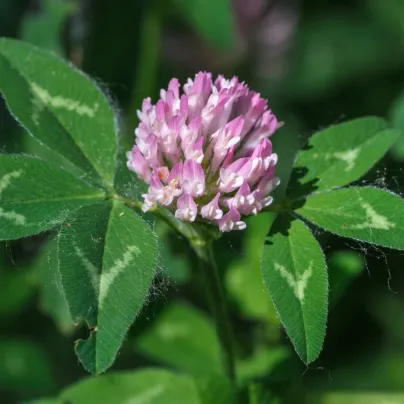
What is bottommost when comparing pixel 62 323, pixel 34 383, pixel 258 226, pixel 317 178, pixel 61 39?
pixel 34 383

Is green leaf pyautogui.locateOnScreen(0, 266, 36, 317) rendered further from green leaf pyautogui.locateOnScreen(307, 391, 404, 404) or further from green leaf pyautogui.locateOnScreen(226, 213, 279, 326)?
green leaf pyautogui.locateOnScreen(307, 391, 404, 404)

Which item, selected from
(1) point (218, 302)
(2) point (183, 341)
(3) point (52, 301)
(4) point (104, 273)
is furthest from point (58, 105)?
(2) point (183, 341)

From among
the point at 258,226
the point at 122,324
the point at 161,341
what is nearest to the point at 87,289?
the point at 122,324

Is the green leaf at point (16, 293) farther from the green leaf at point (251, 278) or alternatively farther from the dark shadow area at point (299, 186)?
the dark shadow area at point (299, 186)

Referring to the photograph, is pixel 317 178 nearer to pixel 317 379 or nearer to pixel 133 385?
pixel 133 385

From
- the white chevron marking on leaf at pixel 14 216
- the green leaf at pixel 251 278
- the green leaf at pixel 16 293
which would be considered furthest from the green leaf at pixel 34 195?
the green leaf at pixel 16 293

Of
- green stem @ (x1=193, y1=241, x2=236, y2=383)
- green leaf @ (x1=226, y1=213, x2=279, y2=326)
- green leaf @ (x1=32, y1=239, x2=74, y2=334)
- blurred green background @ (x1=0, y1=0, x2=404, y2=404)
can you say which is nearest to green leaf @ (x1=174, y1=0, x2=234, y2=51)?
blurred green background @ (x1=0, y1=0, x2=404, y2=404)

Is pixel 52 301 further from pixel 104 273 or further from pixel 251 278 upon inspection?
pixel 104 273
